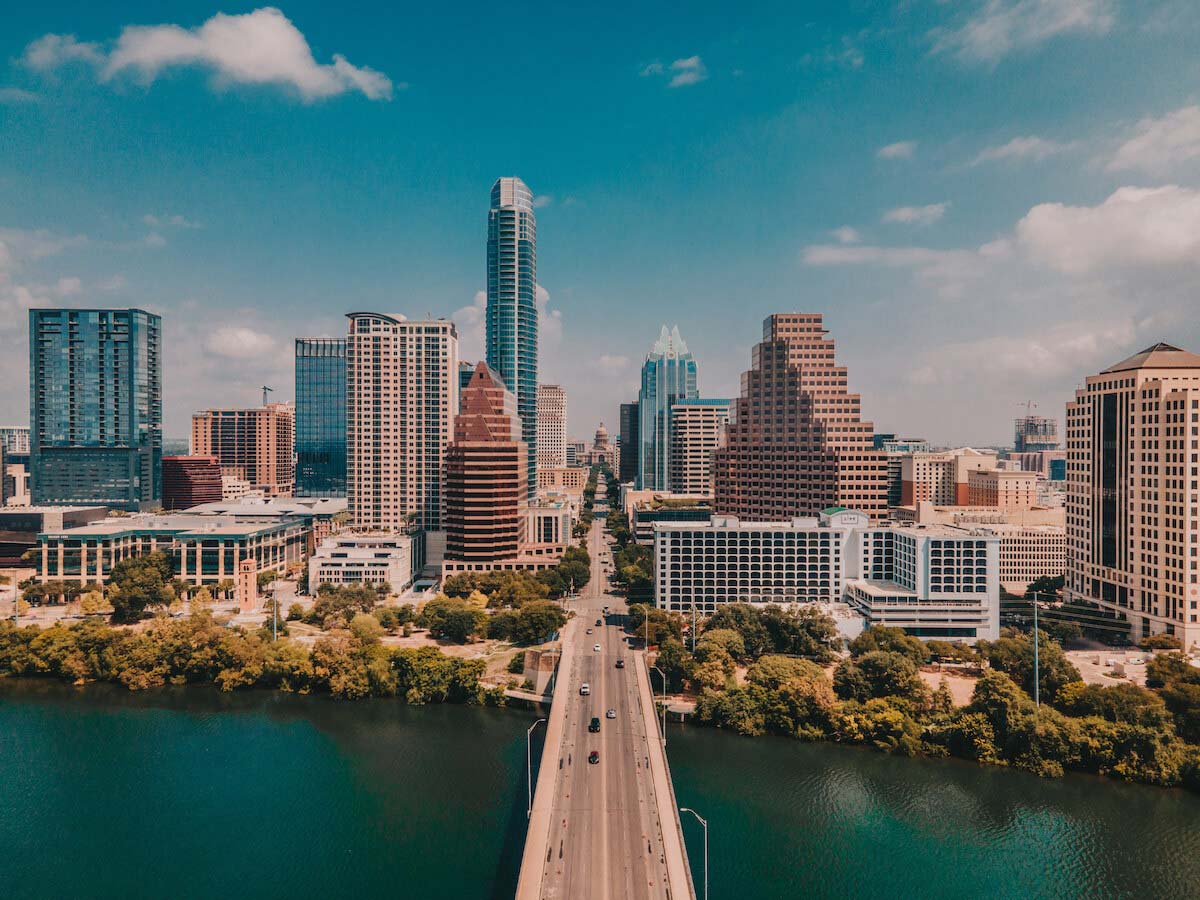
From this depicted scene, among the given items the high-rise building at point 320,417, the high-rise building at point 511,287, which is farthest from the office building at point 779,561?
the high-rise building at point 320,417

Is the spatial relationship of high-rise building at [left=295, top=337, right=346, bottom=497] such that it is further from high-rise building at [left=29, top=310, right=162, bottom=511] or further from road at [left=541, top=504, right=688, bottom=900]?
road at [left=541, top=504, right=688, bottom=900]

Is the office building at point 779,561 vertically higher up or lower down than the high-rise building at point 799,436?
lower down

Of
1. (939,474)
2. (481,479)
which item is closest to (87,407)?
(481,479)

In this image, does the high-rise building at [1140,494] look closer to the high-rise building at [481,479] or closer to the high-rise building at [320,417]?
the high-rise building at [481,479]

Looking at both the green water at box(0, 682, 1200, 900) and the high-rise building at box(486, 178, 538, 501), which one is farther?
the high-rise building at box(486, 178, 538, 501)

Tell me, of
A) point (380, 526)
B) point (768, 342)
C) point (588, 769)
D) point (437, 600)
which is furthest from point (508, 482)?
point (588, 769)

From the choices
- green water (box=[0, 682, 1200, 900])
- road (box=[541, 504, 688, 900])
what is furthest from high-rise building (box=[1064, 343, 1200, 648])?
road (box=[541, 504, 688, 900])
